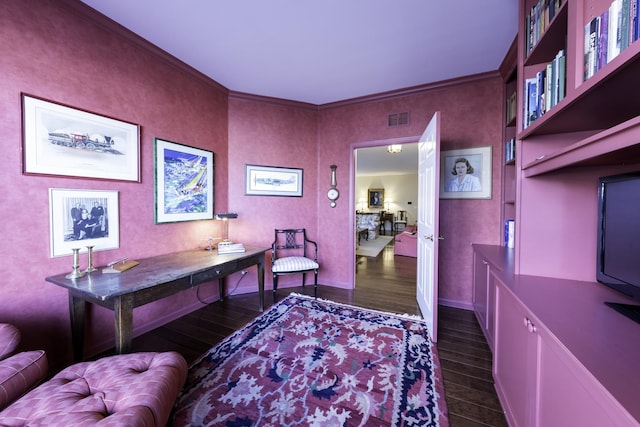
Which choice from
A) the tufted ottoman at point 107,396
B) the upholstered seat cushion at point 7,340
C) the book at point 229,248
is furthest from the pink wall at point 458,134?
the upholstered seat cushion at point 7,340

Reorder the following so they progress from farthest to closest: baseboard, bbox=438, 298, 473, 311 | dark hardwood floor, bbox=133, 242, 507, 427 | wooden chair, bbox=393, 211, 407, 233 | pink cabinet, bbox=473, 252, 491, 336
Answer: wooden chair, bbox=393, 211, 407, 233
baseboard, bbox=438, 298, 473, 311
pink cabinet, bbox=473, 252, 491, 336
dark hardwood floor, bbox=133, 242, 507, 427

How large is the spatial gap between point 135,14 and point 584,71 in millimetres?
2987

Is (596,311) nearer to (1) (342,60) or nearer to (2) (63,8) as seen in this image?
(1) (342,60)

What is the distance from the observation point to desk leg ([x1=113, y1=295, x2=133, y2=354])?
1.55 m

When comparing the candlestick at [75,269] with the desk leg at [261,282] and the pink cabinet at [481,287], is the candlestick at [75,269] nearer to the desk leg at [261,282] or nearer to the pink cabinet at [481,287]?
the desk leg at [261,282]

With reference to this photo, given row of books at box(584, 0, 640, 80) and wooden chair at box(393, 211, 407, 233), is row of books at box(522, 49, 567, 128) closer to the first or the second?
row of books at box(584, 0, 640, 80)

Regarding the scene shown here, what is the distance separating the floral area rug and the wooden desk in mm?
621

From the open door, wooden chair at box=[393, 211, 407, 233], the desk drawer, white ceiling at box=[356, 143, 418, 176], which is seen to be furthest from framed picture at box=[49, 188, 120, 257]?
wooden chair at box=[393, 211, 407, 233]

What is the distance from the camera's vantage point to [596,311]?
1044 millimetres

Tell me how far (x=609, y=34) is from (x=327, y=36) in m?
1.92

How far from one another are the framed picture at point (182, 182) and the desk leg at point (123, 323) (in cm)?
108

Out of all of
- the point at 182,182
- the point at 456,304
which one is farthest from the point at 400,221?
the point at 182,182

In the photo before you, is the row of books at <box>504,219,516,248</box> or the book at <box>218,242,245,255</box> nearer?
the row of books at <box>504,219,516,248</box>

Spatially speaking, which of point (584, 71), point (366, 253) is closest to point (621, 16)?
point (584, 71)
